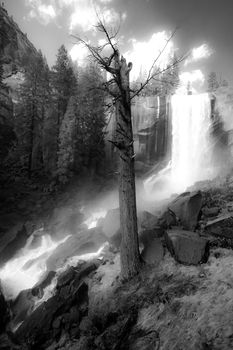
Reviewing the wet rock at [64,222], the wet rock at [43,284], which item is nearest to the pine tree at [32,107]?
the wet rock at [64,222]

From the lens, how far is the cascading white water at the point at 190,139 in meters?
29.3

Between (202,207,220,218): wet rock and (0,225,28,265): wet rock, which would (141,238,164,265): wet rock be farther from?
(0,225,28,265): wet rock

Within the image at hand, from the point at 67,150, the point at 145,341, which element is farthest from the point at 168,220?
the point at 67,150

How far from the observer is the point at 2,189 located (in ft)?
79.9

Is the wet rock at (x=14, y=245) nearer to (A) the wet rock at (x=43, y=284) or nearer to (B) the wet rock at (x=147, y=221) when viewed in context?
(A) the wet rock at (x=43, y=284)

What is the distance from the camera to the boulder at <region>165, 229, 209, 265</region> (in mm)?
7559

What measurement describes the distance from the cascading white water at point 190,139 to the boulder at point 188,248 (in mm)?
19798

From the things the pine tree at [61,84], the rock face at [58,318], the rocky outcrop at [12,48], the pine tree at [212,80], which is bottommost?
the rock face at [58,318]

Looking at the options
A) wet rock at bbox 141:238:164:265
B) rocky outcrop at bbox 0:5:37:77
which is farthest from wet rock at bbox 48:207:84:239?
rocky outcrop at bbox 0:5:37:77

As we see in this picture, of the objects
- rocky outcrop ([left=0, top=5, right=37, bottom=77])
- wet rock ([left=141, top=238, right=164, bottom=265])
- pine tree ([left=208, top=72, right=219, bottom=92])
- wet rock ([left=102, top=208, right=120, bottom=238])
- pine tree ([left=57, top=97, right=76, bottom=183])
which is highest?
rocky outcrop ([left=0, top=5, right=37, bottom=77])

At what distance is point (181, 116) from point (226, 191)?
69.7 ft

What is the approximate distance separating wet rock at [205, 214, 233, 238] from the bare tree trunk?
9.79ft

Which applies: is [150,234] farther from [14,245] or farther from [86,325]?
[14,245]

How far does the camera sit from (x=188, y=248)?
7875 mm
